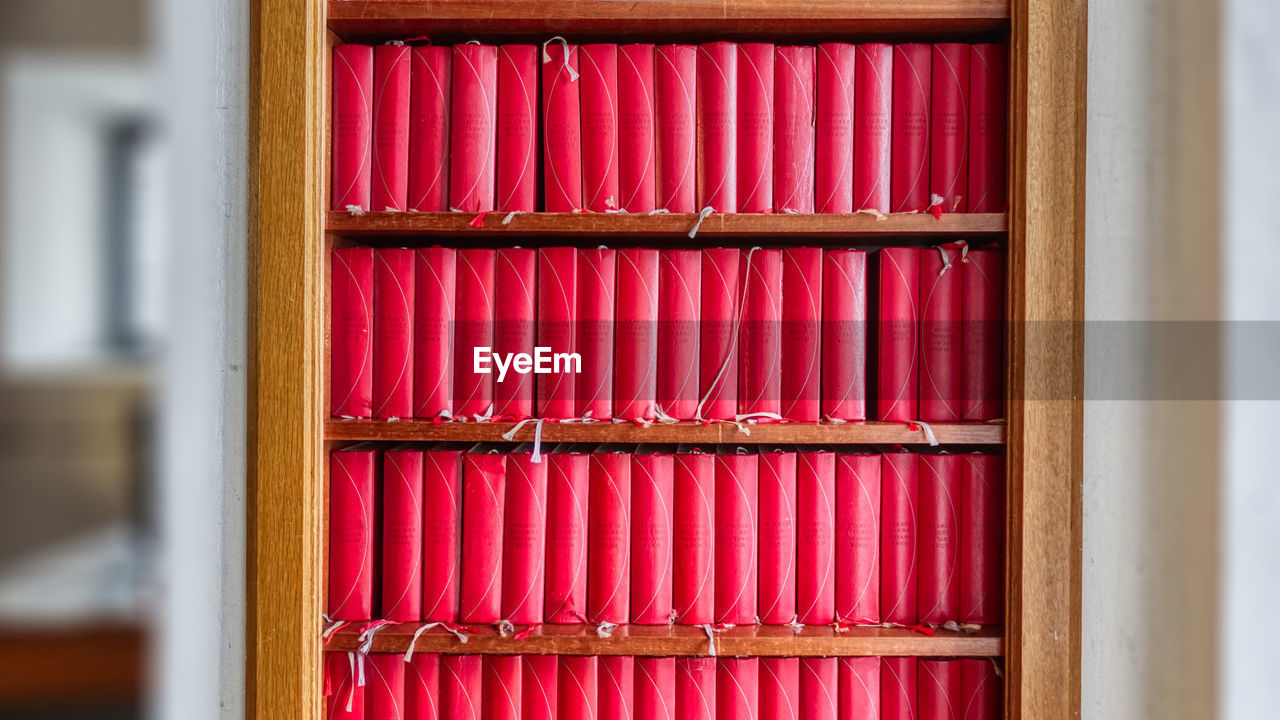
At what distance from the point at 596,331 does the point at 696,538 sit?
310 millimetres

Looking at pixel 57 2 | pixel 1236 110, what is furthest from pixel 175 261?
pixel 1236 110

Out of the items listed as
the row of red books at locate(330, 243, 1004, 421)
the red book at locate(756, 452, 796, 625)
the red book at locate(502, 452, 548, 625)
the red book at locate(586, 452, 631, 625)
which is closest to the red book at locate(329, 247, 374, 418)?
the row of red books at locate(330, 243, 1004, 421)

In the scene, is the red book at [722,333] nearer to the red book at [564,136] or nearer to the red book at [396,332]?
the red book at [564,136]

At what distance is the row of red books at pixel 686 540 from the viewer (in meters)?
1.06

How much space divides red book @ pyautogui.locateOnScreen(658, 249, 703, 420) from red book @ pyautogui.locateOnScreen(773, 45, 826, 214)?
0.15 m

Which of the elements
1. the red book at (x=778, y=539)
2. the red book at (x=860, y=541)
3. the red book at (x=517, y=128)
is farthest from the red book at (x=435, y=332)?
the red book at (x=860, y=541)

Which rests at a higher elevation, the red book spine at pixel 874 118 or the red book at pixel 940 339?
the red book spine at pixel 874 118

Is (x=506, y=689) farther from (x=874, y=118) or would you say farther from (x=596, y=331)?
(x=874, y=118)

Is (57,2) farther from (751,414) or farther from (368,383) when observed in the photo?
(751,414)

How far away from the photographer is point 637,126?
3.51 ft

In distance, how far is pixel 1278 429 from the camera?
870 millimetres

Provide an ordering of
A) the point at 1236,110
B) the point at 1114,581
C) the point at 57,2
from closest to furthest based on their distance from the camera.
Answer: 1. the point at 57,2
2. the point at 1236,110
3. the point at 1114,581

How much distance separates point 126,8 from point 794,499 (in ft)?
2.96

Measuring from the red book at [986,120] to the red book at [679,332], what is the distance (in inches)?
15.2
